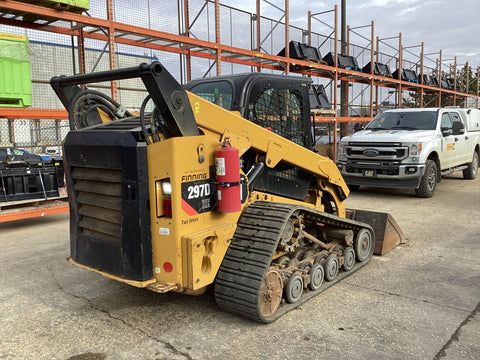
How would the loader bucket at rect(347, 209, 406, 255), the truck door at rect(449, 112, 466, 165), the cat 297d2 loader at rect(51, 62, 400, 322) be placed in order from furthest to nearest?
1. the truck door at rect(449, 112, 466, 165)
2. the loader bucket at rect(347, 209, 406, 255)
3. the cat 297d2 loader at rect(51, 62, 400, 322)

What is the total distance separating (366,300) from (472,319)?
36.1 inches

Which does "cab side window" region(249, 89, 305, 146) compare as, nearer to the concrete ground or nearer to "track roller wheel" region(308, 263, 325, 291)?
"track roller wheel" region(308, 263, 325, 291)

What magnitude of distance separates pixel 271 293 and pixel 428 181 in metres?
7.45

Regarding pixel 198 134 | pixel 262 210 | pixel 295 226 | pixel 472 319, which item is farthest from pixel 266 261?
pixel 472 319

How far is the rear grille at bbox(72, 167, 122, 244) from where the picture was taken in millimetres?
3420

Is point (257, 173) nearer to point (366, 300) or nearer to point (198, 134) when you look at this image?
point (198, 134)

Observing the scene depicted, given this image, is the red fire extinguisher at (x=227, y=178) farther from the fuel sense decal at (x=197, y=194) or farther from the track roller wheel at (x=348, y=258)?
the track roller wheel at (x=348, y=258)

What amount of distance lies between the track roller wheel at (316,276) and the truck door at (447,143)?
747 cm

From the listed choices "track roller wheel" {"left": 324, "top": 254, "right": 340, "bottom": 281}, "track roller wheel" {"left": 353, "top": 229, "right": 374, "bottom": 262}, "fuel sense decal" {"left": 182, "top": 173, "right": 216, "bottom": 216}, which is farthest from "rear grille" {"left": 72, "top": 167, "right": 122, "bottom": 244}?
"track roller wheel" {"left": 353, "top": 229, "right": 374, "bottom": 262}

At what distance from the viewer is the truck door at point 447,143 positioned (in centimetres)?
1046

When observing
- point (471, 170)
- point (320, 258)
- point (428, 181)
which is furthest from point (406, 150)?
point (320, 258)

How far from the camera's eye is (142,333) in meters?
3.56

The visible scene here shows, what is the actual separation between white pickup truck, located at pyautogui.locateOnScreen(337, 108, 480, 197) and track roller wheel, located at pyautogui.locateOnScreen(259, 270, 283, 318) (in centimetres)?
656

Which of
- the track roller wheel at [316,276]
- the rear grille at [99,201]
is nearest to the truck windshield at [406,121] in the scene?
the track roller wheel at [316,276]
